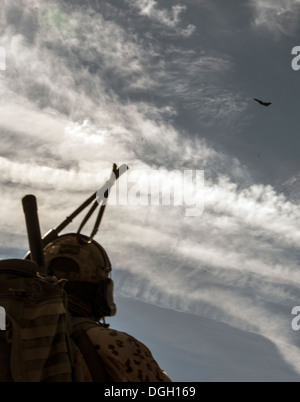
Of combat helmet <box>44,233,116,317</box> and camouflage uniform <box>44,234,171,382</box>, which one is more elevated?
combat helmet <box>44,233,116,317</box>

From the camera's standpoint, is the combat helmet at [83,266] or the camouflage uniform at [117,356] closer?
the camouflage uniform at [117,356]

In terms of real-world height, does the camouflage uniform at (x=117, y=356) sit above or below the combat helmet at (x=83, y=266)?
below

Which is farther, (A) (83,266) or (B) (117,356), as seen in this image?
(A) (83,266)

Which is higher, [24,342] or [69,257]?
[69,257]

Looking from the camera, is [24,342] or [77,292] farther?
[77,292]

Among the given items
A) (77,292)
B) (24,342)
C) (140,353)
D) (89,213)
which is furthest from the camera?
(89,213)

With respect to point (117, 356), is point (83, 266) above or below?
above

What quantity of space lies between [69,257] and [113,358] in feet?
10.1

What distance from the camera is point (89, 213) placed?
44.6 feet

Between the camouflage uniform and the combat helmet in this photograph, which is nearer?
the camouflage uniform
